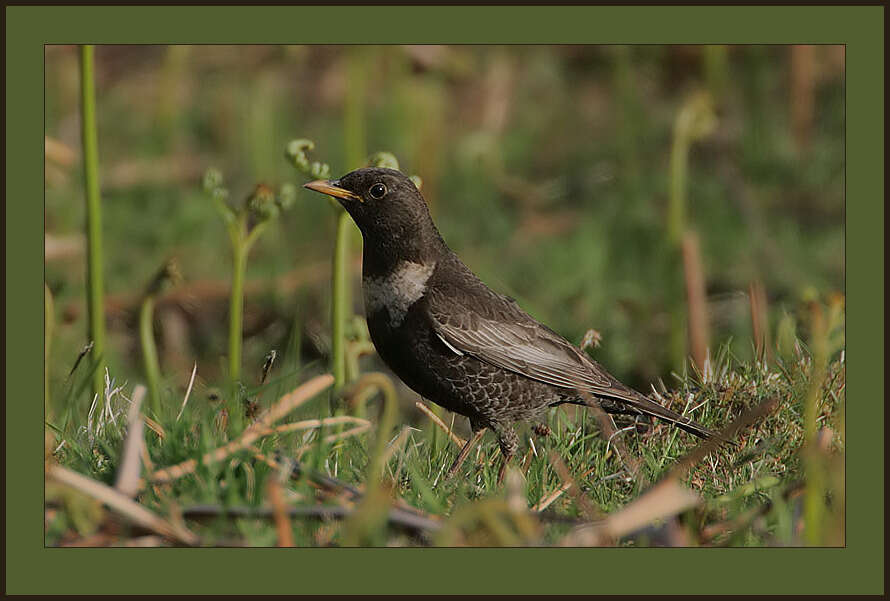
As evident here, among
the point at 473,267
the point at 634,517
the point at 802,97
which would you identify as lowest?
the point at 473,267

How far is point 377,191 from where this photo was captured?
445 cm

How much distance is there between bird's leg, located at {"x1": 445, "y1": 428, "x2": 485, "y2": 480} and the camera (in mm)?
3882

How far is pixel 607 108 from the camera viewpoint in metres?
10.4

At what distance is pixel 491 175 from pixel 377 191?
4996 millimetres

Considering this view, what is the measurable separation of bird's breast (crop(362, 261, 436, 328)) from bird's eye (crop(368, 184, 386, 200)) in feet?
0.84

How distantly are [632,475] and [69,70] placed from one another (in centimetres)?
755

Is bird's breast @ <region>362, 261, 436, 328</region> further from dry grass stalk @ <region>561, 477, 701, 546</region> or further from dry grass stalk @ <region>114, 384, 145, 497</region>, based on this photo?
dry grass stalk @ <region>561, 477, 701, 546</region>

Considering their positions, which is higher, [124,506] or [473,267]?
[124,506]

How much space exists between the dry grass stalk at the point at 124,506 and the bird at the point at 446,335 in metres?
1.38

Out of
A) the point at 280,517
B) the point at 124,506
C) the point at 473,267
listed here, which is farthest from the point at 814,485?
the point at 473,267

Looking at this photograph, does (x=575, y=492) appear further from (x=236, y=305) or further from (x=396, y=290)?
(x=236, y=305)

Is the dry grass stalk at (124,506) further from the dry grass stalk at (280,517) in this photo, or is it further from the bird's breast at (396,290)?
the bird's breast at (396,290)

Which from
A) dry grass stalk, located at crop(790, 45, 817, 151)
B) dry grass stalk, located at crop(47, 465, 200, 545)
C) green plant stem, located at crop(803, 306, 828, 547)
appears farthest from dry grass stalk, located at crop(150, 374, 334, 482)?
dry grass stalk, located at crop(790, 45, 817, 151)

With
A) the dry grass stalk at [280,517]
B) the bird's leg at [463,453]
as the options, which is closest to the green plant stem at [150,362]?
the bird's leg at [463,453]
